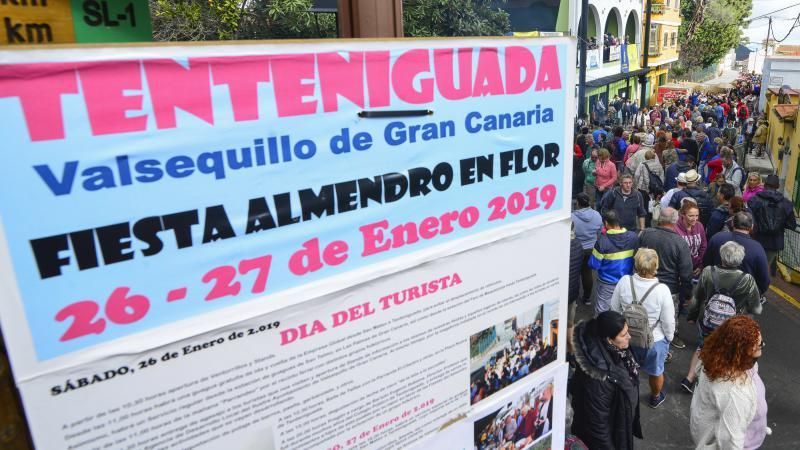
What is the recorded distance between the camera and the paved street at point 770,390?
4598 mm

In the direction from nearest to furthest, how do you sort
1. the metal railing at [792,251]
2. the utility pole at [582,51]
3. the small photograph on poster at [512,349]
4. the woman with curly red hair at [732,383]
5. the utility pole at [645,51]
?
the small photograph on poster at [512,349] → the woman with curly red hair at [732,383] → the metal railing at [792,251] → the utility pole at [582,51] → the utility pole at [645,51]

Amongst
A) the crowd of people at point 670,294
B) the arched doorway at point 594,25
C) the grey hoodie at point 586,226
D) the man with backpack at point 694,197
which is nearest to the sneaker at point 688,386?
the crowd of people at point 670,294

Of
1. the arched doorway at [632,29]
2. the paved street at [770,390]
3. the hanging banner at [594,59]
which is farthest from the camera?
the arched doorway at [632,29]

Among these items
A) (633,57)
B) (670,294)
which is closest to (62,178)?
(670,294)

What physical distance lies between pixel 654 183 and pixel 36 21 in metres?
8.91

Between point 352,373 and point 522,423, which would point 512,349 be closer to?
point 522,423

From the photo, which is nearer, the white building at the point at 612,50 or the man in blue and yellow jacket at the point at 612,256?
the man in blue and yellow jacket at the point at 612,256

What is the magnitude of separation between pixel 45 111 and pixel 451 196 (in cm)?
129

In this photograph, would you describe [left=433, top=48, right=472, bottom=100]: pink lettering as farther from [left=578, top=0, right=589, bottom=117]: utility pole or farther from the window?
the window

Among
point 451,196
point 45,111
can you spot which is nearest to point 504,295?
point 451,196

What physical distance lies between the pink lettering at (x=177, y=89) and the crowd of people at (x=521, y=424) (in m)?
1.80

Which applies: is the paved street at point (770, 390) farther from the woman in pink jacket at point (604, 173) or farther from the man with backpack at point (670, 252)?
the woman in pink jacket at point (604, 173)

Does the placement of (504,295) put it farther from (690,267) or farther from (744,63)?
(744,63)

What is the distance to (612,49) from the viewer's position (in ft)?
87.5
